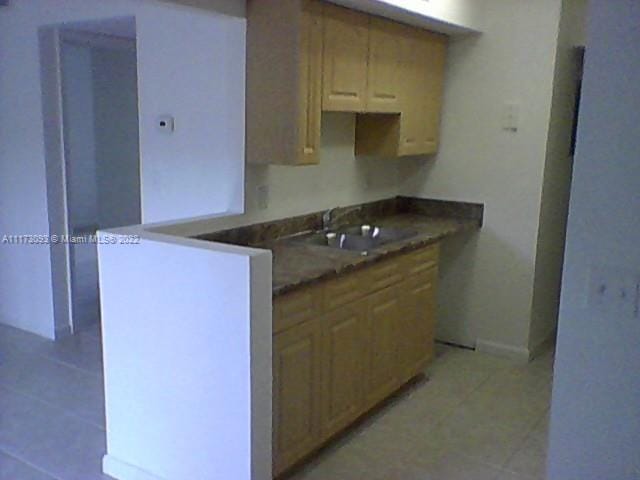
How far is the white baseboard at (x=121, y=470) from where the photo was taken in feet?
8.47

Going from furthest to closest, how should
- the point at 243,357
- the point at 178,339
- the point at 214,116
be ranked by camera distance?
the point at 214,116
the point at 178,339
the point at 243,357

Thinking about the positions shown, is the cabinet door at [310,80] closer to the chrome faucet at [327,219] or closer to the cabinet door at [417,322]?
the chrome faucet at [327,219]

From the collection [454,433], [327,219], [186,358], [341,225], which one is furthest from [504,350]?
[186,358]

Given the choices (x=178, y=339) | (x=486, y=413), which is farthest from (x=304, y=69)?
(x=486, y=413)

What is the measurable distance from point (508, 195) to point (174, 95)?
2130 millimetres

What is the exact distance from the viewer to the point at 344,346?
9.29 ft

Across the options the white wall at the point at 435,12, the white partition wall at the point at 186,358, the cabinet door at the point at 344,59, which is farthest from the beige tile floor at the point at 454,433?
the white wall at the point at 435,12

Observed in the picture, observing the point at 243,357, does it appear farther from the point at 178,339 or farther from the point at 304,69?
the point at 304,69

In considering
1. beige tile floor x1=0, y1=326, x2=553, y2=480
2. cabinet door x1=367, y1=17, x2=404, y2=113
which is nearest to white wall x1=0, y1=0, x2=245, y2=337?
beige tile floor x1=0, y1=326, x2=553, y2=480

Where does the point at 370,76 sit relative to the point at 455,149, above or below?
above

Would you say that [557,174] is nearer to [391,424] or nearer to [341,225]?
[341,225]

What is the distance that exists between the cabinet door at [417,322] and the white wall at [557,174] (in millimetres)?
804

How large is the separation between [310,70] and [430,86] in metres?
1.32

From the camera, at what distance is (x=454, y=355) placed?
408 centimetres
